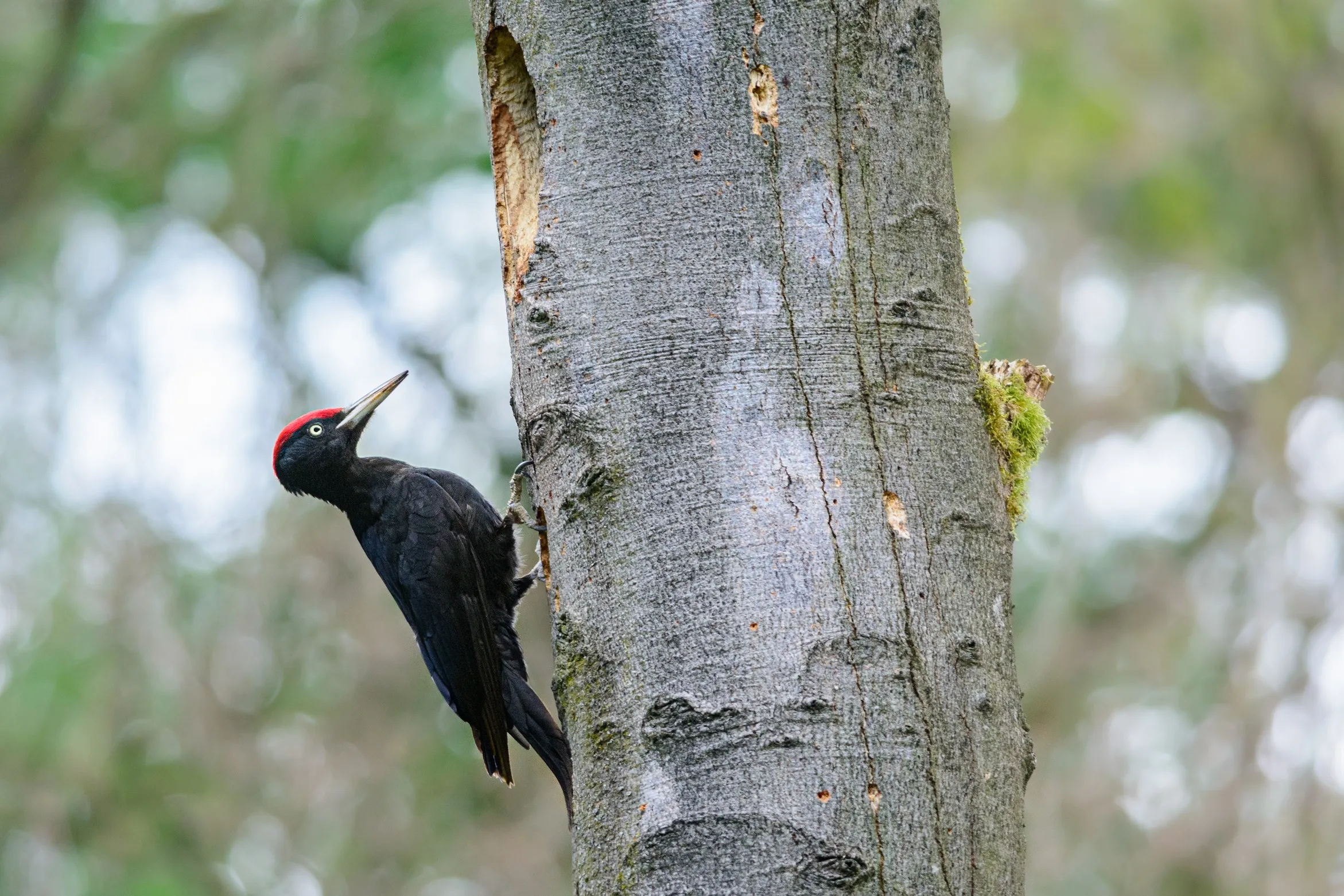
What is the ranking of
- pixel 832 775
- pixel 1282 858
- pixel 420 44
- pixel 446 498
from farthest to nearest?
pixel 1282 858 < pixel 420 44 < pixel 446 498 < pixel 832 775

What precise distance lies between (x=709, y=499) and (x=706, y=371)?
0.62 feet

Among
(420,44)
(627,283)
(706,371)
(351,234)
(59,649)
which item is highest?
(351,234)

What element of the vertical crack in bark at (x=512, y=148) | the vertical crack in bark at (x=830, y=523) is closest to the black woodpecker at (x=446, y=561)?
the vertical crack in bark at (x=512, y=148)

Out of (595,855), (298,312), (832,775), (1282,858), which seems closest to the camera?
(832,775)

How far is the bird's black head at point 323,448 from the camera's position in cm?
427

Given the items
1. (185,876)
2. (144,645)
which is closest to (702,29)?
(144,645)

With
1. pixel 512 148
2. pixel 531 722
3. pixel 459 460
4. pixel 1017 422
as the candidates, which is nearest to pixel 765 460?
pixel 1017 422

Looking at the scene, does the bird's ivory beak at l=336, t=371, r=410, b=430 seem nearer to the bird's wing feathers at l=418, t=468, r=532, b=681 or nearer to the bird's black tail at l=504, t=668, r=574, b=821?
the bird's wing feathers at l=418, t=468, r=532, b=681

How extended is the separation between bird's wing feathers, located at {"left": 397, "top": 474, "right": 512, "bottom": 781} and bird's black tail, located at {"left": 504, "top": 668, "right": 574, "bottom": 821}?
3.8 inches

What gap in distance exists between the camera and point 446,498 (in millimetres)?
4066

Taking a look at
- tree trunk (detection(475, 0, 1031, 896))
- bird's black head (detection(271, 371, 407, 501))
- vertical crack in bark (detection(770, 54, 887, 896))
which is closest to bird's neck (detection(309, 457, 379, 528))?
bird's black head (detection(271, 371, 407, 501))

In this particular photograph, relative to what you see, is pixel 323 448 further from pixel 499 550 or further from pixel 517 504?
pixel 517 504

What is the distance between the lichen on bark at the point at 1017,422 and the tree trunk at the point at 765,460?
17cm

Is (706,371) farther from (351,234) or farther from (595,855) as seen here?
(351,234)
